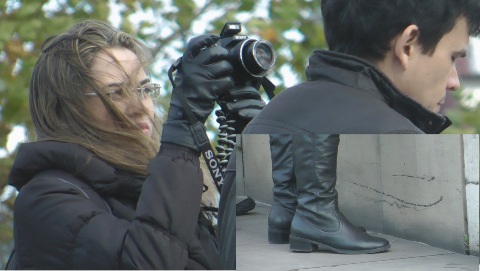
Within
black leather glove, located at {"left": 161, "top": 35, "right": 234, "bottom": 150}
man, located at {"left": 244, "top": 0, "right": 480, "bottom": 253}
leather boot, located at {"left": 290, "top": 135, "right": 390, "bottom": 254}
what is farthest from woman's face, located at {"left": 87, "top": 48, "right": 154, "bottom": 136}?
leather boot, located at {"left": 290, "top": 135, "right": 390, "bottom": 254}

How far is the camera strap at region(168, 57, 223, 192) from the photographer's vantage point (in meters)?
1.62

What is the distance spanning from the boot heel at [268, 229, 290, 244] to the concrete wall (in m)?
0.08

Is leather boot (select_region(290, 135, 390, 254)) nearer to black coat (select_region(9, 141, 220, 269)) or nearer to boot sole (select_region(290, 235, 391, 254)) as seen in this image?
boot sole (select_region(290, 235, 391, 254))

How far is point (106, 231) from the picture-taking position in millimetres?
1737

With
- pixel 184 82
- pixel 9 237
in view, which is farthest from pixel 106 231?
pixel 9 237

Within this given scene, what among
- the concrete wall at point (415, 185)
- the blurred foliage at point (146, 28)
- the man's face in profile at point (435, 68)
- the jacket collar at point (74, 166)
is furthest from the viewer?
the blurred foliage at point (146, 28)

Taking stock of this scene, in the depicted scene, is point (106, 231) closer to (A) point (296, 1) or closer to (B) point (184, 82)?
(B) point (184, 82)

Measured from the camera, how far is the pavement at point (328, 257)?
1079mm

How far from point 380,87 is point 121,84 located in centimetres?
80

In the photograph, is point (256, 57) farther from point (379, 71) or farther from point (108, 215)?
point (108, 215)

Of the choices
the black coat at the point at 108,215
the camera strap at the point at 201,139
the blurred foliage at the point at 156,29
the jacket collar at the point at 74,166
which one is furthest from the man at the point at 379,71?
the blurred foliage at the point at 156,29

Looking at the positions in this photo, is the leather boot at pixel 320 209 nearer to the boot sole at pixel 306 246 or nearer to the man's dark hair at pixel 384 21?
the boot sole at pixel 306 246

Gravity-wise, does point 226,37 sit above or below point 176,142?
above

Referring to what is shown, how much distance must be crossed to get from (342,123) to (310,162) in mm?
158
